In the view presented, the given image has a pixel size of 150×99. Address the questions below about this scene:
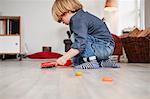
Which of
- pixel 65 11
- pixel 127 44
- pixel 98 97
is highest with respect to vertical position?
pixel 65 11

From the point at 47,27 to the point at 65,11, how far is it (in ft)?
14.3

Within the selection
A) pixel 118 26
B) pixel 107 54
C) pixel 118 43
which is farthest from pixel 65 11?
pixel 118 26

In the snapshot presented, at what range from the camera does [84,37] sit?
7.26 ft

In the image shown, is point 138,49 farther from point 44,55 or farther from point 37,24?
point 37,24

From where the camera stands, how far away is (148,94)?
94cm

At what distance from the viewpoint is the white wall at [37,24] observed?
662cm

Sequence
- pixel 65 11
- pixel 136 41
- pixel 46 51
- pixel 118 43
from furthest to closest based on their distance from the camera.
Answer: pixel 46 51 < pixel 118 43 < pixel 136 41 < pixel 65 11

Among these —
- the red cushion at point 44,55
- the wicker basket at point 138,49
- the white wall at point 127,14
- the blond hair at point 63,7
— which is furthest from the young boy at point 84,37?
the white wall at point 127,14

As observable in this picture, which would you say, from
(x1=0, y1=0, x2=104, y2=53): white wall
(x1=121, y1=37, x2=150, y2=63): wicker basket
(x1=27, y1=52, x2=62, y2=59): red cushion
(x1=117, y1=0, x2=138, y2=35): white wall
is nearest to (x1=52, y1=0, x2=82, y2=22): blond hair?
(x1=121, y1=37, x2=150, y2=63): wicker basket

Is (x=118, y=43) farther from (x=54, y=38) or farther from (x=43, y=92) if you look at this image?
(x=43, y=92)

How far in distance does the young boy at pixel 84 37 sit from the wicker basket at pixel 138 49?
95cm

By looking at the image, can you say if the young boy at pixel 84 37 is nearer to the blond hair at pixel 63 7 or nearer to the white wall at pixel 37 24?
the blond hair at pixel 63 7

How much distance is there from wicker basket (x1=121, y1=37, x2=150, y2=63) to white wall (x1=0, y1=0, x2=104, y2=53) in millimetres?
3209

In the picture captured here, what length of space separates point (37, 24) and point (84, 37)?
459 cm
